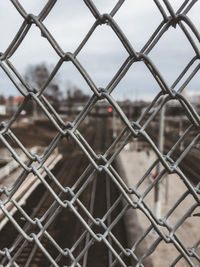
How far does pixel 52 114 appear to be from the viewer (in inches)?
49.1

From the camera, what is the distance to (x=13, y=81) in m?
1.16

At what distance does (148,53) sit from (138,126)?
326 millimetres

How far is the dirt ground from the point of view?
553 cm

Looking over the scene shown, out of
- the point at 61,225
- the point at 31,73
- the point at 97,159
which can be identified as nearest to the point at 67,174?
the point at 61,225

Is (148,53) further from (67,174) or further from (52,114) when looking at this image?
(67,174)

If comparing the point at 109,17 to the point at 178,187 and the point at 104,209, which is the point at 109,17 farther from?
the point at 178,187

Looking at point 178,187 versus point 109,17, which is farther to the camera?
point 178,187

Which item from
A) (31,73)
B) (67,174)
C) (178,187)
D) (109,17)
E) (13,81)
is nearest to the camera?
(109,17)

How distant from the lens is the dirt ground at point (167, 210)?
18.1 feet

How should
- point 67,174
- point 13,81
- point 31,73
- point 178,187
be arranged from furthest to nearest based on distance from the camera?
point 31,73
point 67,174
point 178,187
point 13,81

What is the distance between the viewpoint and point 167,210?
8297 mm

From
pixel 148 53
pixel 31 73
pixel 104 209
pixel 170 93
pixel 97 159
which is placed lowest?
pixel 97 159

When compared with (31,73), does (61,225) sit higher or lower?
lower

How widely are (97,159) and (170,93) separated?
46 cm
